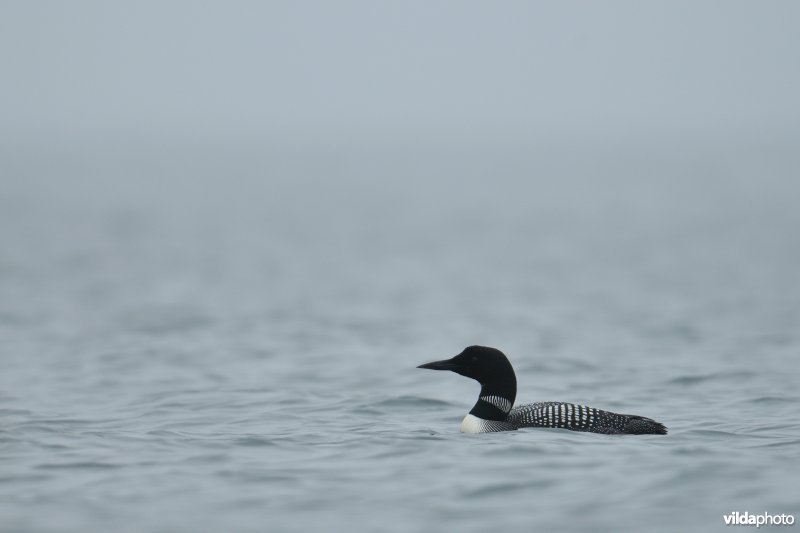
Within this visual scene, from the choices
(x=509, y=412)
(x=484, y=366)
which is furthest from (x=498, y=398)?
(x=484, y=366)

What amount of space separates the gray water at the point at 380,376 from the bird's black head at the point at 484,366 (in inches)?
16.8

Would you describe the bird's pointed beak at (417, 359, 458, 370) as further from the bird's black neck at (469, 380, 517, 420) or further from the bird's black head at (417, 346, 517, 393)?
the bird's black neck at (469, 380, 517, 420)

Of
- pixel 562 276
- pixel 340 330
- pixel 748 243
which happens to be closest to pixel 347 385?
pixel 340 330

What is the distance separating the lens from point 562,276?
23.9 metres

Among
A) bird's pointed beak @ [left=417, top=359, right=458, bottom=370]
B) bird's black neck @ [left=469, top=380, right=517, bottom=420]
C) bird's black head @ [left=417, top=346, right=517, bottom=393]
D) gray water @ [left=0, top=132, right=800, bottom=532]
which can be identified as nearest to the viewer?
gray water @ [left=0, top=132, right=800, bottom=532]

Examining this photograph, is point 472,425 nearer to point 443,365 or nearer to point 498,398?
point 498,398

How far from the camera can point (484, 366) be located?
376 inches

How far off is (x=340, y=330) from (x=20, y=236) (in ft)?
66.5

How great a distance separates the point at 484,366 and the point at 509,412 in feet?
1.15

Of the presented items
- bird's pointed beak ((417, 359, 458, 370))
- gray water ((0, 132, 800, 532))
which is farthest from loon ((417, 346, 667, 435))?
gray water ((0, 132, 800, 532))

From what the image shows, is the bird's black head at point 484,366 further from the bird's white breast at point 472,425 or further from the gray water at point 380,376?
the gray water at point 380,376

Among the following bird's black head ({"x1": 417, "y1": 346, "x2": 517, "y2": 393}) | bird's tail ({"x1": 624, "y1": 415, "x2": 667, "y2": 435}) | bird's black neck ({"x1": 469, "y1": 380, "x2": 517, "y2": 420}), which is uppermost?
bird's black head ({"x1": 417, "y1": 346, "x2": 517, "y2": 393})

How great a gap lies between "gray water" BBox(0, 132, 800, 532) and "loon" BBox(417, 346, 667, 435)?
13 cm

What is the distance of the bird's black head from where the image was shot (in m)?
9.46
